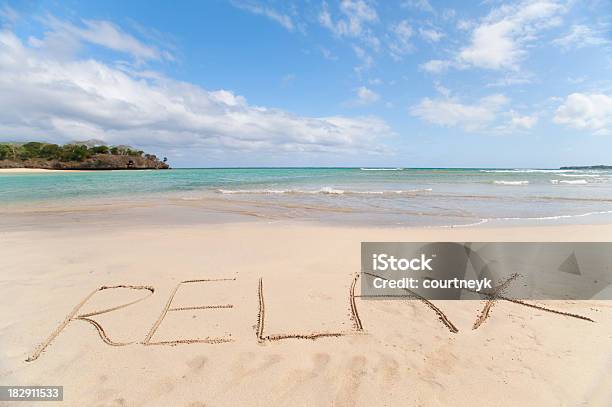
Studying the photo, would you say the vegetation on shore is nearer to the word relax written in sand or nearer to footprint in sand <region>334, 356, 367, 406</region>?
the word relax written in sand

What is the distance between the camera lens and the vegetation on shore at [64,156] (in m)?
75.1

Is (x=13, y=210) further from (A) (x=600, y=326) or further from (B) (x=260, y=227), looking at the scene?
(A) (x=600, y=326)

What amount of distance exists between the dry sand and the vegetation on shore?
10139cm

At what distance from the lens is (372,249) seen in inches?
245

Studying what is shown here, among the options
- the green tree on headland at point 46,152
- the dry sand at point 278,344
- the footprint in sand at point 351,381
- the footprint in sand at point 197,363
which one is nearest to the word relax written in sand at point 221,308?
the dry sand at point 278,344

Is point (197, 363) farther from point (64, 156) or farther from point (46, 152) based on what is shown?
point (46, 152)

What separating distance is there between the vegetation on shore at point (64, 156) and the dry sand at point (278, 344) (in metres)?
101

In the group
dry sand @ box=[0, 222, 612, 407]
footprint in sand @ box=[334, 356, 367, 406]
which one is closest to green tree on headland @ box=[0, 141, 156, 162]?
dry sand @ box=[0, 222, 612, 407]

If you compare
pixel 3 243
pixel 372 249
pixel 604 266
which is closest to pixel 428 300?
pixel 372 249

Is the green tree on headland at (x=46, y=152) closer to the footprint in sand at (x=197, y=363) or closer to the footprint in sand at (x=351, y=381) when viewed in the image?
the footprint in sand at (x=197, y=363)

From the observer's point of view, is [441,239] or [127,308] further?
[441,239]

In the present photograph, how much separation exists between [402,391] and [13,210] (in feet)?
51.8

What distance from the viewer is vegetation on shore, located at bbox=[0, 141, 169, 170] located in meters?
75.1

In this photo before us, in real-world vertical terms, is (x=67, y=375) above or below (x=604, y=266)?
below
